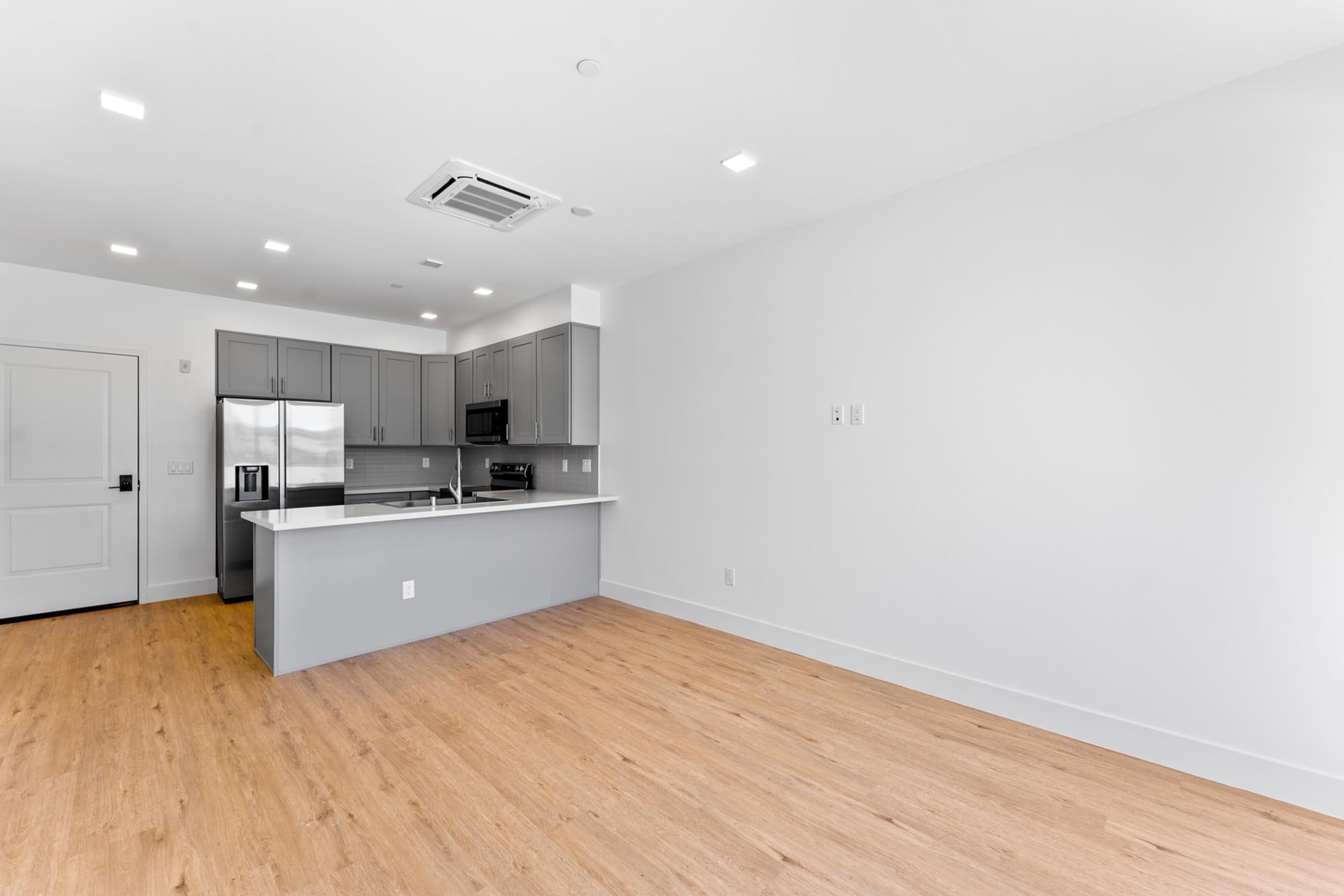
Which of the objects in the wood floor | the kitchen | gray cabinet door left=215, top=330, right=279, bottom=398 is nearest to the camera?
the wood floor

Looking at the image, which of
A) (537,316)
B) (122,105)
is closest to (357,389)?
(537,316)

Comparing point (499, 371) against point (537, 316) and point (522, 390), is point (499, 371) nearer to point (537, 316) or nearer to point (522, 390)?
point (522, 390)

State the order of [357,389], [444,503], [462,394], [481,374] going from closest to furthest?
[444,503]
[357,389]
[481,374]
[462,394]

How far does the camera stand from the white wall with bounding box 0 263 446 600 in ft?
14.7

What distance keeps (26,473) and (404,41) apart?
4805mm

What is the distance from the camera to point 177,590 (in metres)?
4.92

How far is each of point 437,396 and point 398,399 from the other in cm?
39

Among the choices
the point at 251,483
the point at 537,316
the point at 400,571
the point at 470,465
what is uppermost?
the point at 537,316

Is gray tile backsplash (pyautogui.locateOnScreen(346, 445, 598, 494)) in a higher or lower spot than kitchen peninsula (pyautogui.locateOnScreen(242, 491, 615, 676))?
higher

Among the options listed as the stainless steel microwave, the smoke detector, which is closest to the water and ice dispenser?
the stainless steel microwave

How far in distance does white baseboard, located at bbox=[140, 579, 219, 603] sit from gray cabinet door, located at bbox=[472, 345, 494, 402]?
108 inches

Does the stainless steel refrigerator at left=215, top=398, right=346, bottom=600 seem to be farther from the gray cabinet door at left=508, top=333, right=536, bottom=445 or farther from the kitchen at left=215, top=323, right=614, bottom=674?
the gray cabinet door at left=508, top=333, right=536, bottom=445

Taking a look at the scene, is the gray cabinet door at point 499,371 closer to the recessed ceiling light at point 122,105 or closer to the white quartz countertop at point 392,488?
the white quartz countertop at point 392,488

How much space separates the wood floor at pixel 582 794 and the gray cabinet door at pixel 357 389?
2.84 meters
